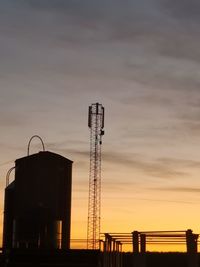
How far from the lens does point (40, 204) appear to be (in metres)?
52.7

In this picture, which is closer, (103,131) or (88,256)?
(88,256)

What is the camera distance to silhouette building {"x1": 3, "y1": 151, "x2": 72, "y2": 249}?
52562 mm

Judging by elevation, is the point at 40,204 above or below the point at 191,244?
above

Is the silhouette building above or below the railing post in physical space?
above

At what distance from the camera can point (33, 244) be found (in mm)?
52562

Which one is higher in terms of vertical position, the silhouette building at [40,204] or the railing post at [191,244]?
the silhouette building at [40,204]

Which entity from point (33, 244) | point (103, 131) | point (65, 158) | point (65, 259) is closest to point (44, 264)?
point (65, 259)

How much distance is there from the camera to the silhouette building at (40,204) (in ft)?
172

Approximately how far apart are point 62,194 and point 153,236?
24074mm

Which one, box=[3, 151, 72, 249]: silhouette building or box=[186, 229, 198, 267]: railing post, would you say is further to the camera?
box=[3, 151, 72, 249]: silhouette building

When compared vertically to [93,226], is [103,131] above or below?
above

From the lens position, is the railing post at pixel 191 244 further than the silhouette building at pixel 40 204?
No

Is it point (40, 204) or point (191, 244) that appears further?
point (40, 204)

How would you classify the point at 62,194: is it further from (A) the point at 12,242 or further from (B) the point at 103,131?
(B) the point at 103,131
